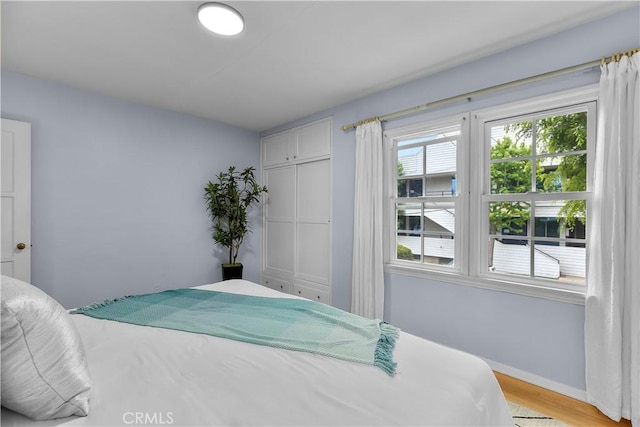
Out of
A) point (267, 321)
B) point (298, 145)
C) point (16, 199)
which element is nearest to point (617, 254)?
point (267, 321)

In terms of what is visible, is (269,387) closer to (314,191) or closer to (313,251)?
(313,251)

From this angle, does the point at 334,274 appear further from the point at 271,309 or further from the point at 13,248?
the point at 13,248

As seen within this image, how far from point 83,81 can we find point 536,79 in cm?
401

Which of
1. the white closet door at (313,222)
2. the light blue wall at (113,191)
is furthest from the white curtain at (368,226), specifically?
the light blue wall at (113,191)

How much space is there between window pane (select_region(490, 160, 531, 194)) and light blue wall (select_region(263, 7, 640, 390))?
1.71 feet

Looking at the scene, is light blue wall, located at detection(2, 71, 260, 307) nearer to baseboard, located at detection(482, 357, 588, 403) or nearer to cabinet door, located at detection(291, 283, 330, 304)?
cabinet door, located at detection(291, 283, 330, 304)

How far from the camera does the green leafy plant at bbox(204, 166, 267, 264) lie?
159 inches

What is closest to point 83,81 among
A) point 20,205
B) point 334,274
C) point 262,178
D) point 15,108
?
point 15,108

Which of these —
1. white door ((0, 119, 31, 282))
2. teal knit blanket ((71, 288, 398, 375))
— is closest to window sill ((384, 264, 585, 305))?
teal knit blanket ((71, 288, 398, 375))

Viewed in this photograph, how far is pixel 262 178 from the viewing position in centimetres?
469

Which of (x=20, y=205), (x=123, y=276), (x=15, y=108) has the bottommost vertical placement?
(x=123, y=276)

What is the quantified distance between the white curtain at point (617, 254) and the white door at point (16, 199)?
4605 mm

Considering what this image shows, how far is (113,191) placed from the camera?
333 centimetres

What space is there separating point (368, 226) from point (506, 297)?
4.44 feet
